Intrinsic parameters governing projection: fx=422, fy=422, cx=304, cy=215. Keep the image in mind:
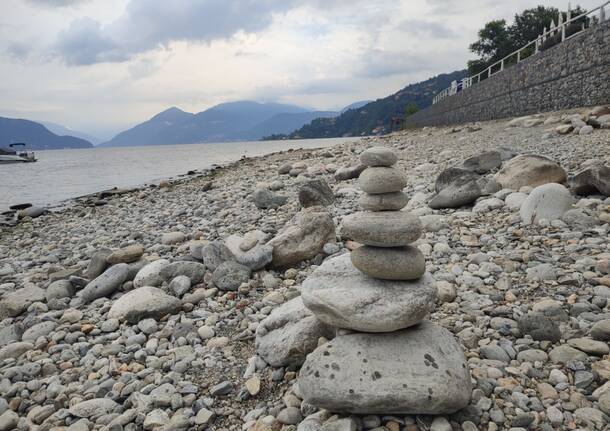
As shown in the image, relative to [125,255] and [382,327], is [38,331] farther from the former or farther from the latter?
[382,327]

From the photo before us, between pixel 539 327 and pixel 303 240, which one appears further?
pixel 303 240

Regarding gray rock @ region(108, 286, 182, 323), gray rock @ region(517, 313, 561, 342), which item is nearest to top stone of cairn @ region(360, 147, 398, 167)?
gray rock @ region(517, 313, 561, 342)

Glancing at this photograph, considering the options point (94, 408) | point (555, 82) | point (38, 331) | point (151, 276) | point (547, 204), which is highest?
point (555, 82)

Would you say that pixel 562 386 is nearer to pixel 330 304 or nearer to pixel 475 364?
pixel 475 364

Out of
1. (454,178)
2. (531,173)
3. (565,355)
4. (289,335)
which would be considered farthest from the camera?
(454,178)

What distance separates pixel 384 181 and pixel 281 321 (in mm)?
2067

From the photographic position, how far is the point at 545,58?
2194 centimetres

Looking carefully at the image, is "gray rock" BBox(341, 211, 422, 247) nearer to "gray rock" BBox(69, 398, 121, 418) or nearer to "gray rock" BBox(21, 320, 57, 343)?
"gray rock" BBox(69, 398, 121, 418)

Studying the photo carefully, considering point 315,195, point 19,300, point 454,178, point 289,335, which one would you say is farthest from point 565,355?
point 19,300

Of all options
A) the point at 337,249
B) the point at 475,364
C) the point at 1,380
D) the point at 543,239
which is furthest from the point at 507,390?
Answer: the point at 1,380

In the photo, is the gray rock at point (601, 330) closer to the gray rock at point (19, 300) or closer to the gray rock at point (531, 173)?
the gray rock at point (531, 173)

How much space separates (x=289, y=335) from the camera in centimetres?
453

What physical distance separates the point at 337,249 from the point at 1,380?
5.04m

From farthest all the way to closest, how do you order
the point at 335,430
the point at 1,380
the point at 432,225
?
the point at 432,225 < the point at 1,380 < the point at 335,430
